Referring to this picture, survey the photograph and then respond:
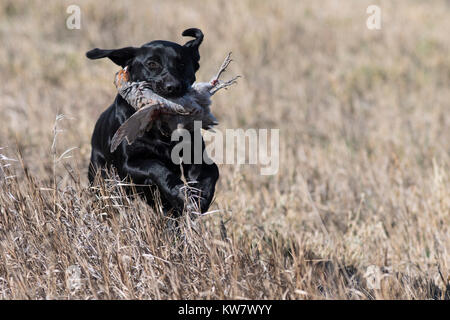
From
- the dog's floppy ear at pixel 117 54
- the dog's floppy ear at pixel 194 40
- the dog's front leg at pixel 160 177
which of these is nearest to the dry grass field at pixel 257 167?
the dog's front leg at pixel 160 177

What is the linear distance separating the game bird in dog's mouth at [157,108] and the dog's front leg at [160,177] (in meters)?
0.19

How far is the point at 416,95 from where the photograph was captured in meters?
10.6

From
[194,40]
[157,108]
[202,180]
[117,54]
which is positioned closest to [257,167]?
[194,40]

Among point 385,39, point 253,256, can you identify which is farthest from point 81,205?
point 385,39

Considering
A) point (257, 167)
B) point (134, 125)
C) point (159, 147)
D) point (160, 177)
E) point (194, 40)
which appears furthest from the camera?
point (257, 167)

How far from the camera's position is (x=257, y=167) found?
24.1 feet

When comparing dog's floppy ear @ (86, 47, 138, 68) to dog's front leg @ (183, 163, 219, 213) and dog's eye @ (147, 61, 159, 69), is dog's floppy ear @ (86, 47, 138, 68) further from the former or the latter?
dog's front leg @ (183, 163, 219, 213)

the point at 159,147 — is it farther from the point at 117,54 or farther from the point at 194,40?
the point at 194,40

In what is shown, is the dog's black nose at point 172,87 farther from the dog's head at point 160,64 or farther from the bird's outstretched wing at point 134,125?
the bird's outstretched wing at point 134,125

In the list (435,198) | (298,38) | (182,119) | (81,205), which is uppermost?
(298,38)

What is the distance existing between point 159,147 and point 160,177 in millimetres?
210

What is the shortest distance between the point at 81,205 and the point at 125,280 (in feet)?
2.23

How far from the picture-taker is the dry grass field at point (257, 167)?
343 cm
